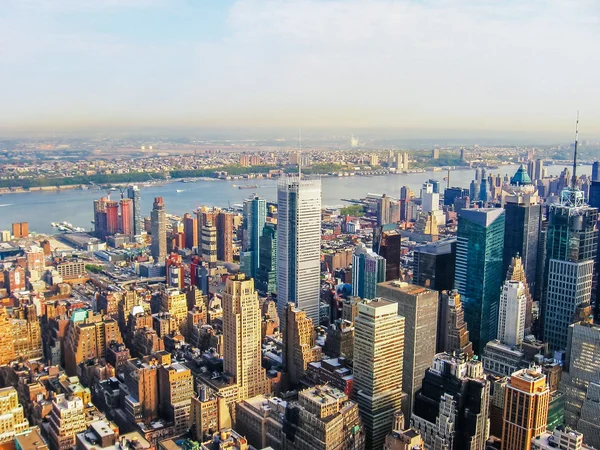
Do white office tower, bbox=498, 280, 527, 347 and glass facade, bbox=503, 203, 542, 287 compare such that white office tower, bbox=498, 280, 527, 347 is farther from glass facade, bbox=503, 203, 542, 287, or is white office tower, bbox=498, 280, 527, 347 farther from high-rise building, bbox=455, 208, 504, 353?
glass facade, bbox=503, 203, 542, 287

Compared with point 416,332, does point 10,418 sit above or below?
below

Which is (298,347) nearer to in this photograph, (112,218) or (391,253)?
(391,253)

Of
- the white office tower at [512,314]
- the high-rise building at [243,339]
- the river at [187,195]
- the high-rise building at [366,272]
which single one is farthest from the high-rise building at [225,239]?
the white office tower at [512,314]

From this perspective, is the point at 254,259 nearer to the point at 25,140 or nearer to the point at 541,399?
the point at 541,399

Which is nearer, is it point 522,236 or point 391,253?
point 391,253

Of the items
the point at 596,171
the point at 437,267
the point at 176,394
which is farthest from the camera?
the point at 596,171

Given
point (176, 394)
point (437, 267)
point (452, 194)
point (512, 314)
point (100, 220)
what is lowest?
point (176, 394)

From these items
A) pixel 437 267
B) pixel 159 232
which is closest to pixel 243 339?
pixel 437 267
